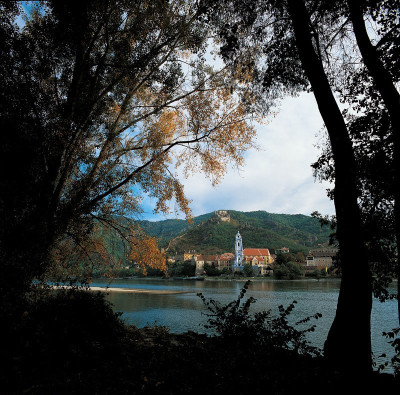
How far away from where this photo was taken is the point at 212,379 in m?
3.14

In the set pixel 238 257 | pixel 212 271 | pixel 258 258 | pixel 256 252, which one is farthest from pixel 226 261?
pixel 212 271

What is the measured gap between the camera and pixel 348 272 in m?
3.86

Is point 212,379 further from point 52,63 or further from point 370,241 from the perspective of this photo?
point 52,63

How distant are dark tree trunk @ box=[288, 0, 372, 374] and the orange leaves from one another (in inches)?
231

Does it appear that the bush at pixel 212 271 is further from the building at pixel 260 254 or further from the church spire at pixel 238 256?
the building at pixel 260 254

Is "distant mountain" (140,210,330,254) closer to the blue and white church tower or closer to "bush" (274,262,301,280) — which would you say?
the blue and white church tower

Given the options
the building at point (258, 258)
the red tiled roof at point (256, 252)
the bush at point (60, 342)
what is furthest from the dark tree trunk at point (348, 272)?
the red tiled roof at point (256, 252)

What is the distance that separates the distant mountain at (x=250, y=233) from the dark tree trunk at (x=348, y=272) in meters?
92.9

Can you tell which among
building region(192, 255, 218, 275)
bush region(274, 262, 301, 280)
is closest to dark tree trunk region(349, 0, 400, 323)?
bush region(274, 262, 301, 280)

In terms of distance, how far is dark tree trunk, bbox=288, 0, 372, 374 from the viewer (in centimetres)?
369

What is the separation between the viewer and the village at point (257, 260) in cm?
7694

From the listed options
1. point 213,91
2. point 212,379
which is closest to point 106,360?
point 212,379

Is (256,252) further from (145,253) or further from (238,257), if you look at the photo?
(145,253)

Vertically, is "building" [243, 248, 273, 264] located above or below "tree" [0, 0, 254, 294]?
below
